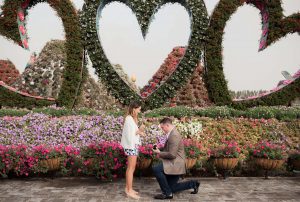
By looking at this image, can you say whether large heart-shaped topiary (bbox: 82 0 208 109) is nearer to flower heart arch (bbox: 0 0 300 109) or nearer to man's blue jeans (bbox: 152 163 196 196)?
flower heart arch (bbox: 0 0 300 109)

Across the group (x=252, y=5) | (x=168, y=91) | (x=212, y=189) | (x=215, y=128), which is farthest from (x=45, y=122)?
(x=252, y=5)

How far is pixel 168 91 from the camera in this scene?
12070 millimetres

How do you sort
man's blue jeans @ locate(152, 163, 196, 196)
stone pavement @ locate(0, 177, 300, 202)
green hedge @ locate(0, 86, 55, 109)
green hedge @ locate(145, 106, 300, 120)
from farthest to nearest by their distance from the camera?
green hedge @ locate(0, 86, 55, 109)
green hedge @ locate(145, 106, 300, 120)
stone pavement @ locate(0, 177, 300, 202)
man's blue jeans @ locate(152, 163, 196, 196)

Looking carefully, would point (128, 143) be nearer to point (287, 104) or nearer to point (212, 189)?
point (212, 189)

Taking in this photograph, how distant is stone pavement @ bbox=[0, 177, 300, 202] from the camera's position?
253 inches

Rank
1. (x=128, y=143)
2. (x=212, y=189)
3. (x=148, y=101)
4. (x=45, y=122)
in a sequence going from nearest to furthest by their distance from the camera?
(x=128, y=143) < (x=212, y=189) < (x=45, y=122) < (x=148, y=101)

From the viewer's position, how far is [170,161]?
20.5 feet

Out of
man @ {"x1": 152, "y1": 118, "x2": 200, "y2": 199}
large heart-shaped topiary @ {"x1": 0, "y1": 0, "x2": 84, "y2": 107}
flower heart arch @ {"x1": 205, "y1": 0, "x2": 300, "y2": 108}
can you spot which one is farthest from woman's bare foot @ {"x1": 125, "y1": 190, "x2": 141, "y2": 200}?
flower heart arch @ {"x1": 205, "y1": 0, "x2": 300, "y2": 108}

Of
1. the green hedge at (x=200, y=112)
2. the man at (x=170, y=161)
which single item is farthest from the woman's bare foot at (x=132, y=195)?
the green hedge at (x=200, y=112)

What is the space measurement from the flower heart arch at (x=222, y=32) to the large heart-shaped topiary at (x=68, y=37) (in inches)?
160

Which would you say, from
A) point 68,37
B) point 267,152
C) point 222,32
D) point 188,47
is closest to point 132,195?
point 267,152

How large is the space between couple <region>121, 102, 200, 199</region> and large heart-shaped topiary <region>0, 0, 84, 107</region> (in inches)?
239

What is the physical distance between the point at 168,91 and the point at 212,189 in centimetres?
538

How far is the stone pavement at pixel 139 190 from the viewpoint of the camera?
21.1ft
